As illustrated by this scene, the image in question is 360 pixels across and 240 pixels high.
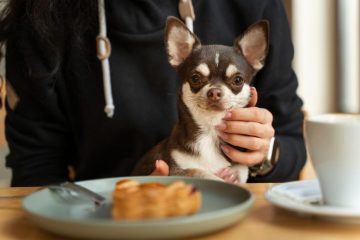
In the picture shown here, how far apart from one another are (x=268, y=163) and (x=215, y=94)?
0.28m

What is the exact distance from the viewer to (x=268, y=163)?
3.10 ft

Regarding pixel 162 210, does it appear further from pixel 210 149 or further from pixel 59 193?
pixel 210 149

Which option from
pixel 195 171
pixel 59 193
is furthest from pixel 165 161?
pixel 59 193

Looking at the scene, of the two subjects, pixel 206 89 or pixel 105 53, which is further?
pixel 105 53

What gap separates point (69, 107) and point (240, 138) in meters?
0.56

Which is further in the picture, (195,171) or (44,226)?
(195,171)

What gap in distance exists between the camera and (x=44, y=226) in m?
0.48

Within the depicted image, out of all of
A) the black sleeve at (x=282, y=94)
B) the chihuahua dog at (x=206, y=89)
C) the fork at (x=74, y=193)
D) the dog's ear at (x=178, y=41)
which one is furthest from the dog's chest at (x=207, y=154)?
the black sleeve at (x=282, y=94)

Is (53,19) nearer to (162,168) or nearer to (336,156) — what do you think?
(162,168)

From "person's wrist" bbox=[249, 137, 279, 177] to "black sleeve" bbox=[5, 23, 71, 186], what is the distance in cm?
51

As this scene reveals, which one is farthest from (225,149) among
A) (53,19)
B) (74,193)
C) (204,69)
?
(53,19)

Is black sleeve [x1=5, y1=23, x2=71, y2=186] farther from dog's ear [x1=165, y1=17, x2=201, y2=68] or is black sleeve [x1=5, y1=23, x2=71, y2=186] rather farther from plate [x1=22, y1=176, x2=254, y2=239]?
plate [x1=22, y1=176, x2=254, y2=239]

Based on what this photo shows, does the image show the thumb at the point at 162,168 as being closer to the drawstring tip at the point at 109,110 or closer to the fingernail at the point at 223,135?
the fingernail at the point at 223,135

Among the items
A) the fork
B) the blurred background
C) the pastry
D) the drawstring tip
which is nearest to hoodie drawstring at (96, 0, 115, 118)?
the drawstring tip
